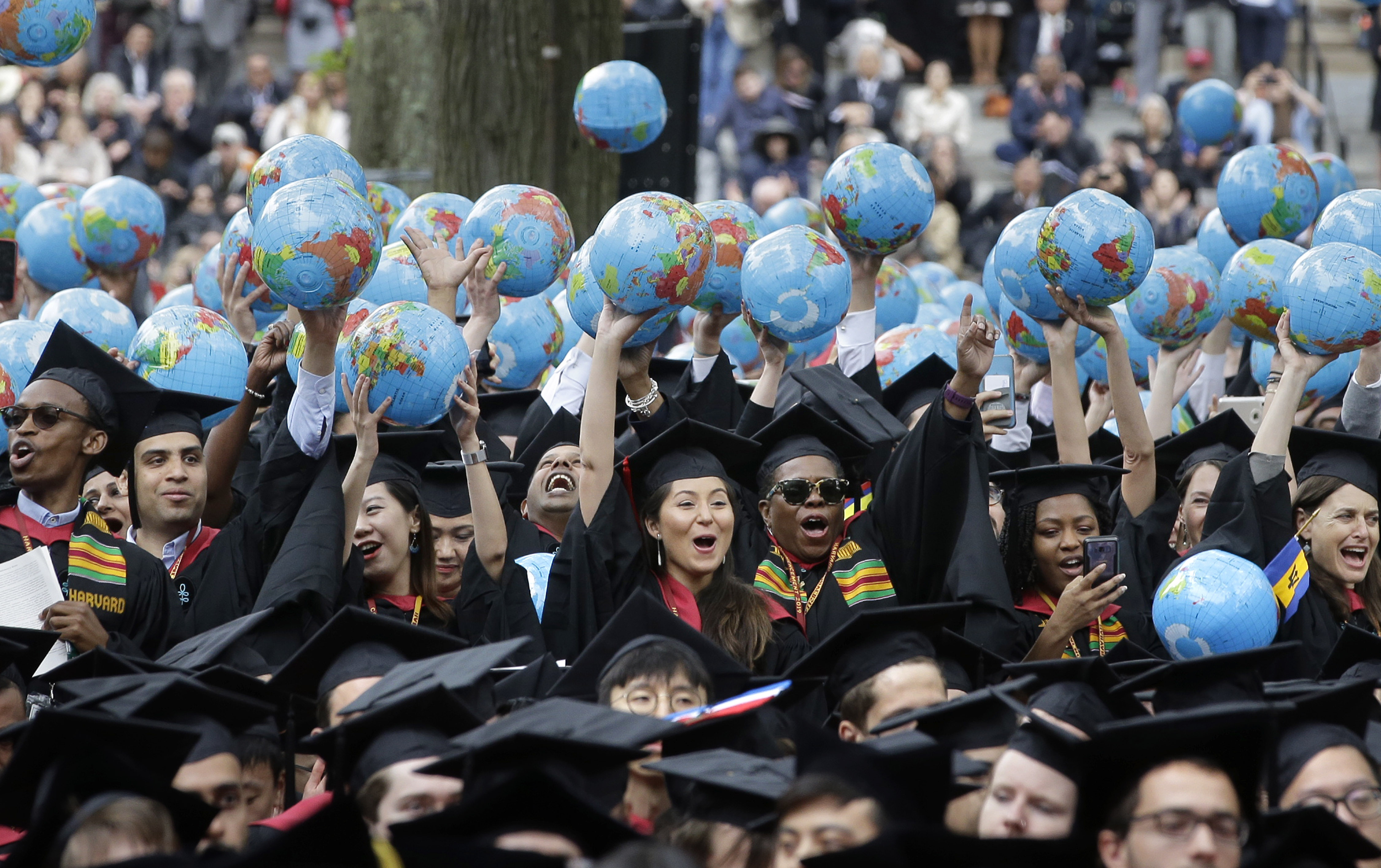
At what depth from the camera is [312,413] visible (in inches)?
191

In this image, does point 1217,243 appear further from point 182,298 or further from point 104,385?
point 104,385

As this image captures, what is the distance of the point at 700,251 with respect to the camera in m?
5.00

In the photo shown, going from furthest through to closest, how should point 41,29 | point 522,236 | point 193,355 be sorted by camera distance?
point 522,236 → point 41,29 → point 193,355

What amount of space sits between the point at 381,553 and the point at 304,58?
1269 centimetres

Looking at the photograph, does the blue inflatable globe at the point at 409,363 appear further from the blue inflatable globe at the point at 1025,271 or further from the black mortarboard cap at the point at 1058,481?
the blue inflatable globe at the point at 1025,271

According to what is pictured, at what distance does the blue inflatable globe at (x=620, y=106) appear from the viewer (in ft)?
23.0

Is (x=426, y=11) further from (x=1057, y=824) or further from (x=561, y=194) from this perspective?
(x=1057, y=824)

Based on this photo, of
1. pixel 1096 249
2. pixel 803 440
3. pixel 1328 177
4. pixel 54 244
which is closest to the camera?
pixel 1096 249

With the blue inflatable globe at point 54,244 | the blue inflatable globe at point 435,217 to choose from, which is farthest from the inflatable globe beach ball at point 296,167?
the blue inflatable globe at point 54,244

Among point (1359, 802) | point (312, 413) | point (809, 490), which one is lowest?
point (1359, 802)

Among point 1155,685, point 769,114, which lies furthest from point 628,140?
point 769,114

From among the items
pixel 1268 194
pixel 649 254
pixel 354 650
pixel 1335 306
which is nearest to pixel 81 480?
pixel 354 650

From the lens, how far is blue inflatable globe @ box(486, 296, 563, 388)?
266 inches

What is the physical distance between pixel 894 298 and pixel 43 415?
3.90 meters
